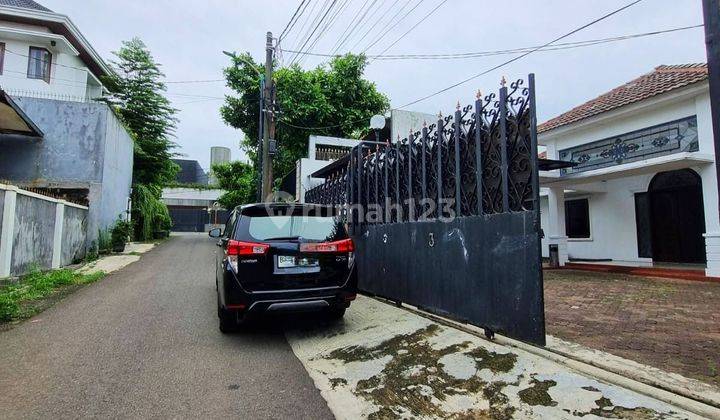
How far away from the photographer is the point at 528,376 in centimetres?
313

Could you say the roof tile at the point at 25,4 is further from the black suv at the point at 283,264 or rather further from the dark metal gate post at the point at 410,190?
the dark metal gate post at the point at 410,190

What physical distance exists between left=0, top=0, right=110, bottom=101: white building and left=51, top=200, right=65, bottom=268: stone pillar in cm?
1067

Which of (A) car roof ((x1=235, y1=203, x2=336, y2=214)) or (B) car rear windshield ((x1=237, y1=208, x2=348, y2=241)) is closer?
(B) car rear windshield ((x1=237, y1=208, x2=348, y2=241))

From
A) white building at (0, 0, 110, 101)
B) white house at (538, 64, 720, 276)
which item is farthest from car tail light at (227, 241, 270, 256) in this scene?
white building at (0, 0, 110, 101)

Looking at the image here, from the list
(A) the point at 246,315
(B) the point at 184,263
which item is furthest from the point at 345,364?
(B) the point at 184,263

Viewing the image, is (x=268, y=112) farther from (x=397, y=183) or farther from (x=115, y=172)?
Result: (x=397, y=183)

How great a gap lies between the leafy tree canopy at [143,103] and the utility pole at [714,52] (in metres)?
21.2

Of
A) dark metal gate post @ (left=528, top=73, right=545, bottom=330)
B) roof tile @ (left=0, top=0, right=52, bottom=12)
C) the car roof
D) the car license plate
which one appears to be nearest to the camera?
dark metal gate post @ (left=528, top=73, right=545, bottom=330)

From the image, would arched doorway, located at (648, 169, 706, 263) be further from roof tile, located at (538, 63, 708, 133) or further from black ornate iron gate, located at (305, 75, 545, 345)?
black ornate iron gate, located at (305, 75, 545, 345)

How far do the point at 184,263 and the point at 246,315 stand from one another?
858 centimetres

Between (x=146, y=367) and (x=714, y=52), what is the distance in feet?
15.7

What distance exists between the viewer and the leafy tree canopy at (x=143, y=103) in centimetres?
2017

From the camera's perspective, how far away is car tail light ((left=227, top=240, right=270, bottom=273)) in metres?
4.43

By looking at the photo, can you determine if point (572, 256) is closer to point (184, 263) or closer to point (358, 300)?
point (358, 300)
